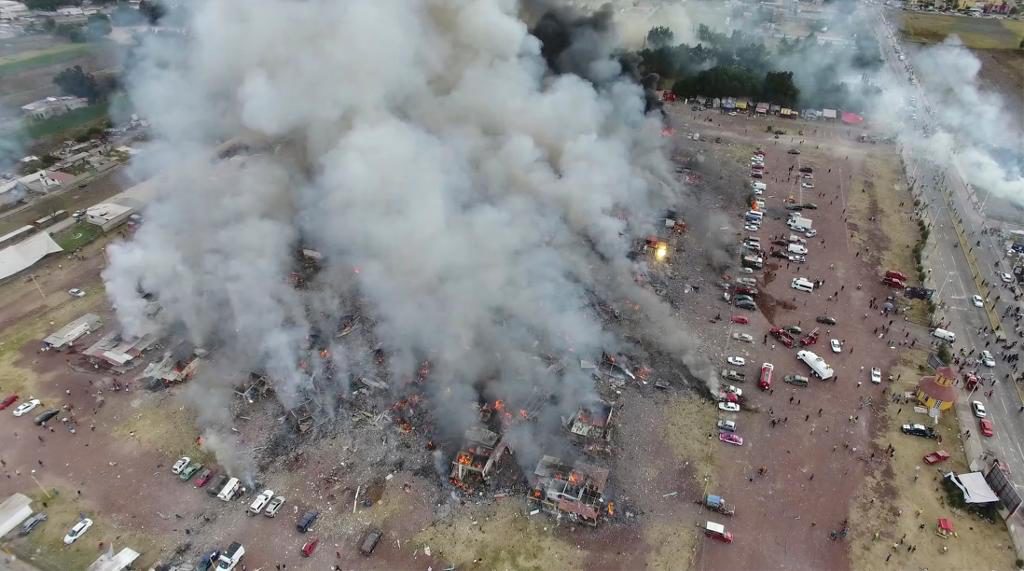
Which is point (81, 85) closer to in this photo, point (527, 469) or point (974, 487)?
point (527, 469)

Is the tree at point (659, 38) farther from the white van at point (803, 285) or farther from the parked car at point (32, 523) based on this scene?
the parked car at point (32, 523)

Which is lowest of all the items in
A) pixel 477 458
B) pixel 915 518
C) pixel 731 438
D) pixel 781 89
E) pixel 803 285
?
pixel 915 518

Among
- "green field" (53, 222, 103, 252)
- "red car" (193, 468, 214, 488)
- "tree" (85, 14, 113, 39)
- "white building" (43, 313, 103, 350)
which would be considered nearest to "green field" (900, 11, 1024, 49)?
"red car" (193, 468, 214, 488)

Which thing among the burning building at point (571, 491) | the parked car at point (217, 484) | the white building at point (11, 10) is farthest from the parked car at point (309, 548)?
the white building at point (11, 10)

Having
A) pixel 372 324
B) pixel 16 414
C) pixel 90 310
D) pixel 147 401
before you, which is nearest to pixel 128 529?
pixel 147 401

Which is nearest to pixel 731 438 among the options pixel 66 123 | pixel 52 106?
pixel 66 123

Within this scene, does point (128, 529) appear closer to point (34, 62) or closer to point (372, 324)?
point (372, 324)
